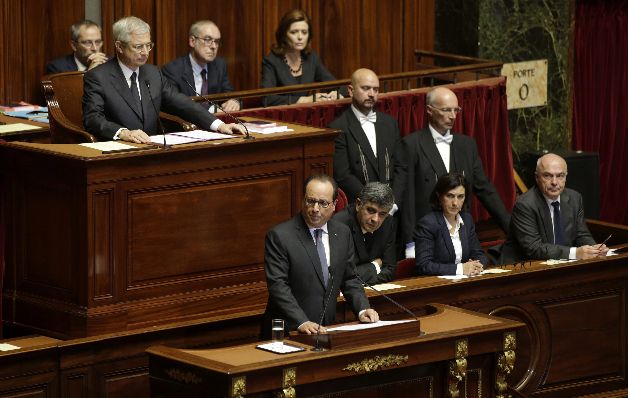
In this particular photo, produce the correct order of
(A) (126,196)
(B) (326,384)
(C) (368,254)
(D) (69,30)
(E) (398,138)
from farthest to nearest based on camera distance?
(D) (69,30)
(E) (398,138)
(C) (368,254)
(A) (126,196)
(B) (326,384)

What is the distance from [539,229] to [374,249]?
3.62 ft

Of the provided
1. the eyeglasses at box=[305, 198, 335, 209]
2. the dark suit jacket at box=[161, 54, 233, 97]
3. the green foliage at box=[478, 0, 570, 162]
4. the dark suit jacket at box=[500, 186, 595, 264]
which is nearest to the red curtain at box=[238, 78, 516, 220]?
the dark suit jacket at box=[161, 54, 233, 97]

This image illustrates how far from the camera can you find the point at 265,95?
930cm

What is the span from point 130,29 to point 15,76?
261cm

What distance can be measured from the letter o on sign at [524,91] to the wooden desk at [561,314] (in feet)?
10.7

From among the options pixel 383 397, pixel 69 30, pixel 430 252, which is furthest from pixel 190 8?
pixel 383 397

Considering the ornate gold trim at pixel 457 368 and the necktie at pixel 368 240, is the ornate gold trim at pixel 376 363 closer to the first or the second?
the ornate gold trim at pixel 457 368

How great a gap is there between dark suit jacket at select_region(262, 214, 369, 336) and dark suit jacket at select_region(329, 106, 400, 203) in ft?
5.94

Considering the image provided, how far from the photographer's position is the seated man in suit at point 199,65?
9.47 m

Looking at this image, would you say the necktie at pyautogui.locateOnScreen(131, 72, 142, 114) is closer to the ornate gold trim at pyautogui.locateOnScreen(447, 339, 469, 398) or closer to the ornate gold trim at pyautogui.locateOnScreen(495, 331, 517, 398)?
the ornate gold trim at pyautogui.locateOnScreen(447, 339, 469, 398)

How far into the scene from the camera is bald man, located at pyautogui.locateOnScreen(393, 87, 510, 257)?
900cm

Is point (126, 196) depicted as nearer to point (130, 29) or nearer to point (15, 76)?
point (130, 29)

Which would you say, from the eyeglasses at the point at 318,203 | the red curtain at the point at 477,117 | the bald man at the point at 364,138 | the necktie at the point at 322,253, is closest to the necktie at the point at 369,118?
the bald man at the point at 364,138

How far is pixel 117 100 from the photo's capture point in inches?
292
